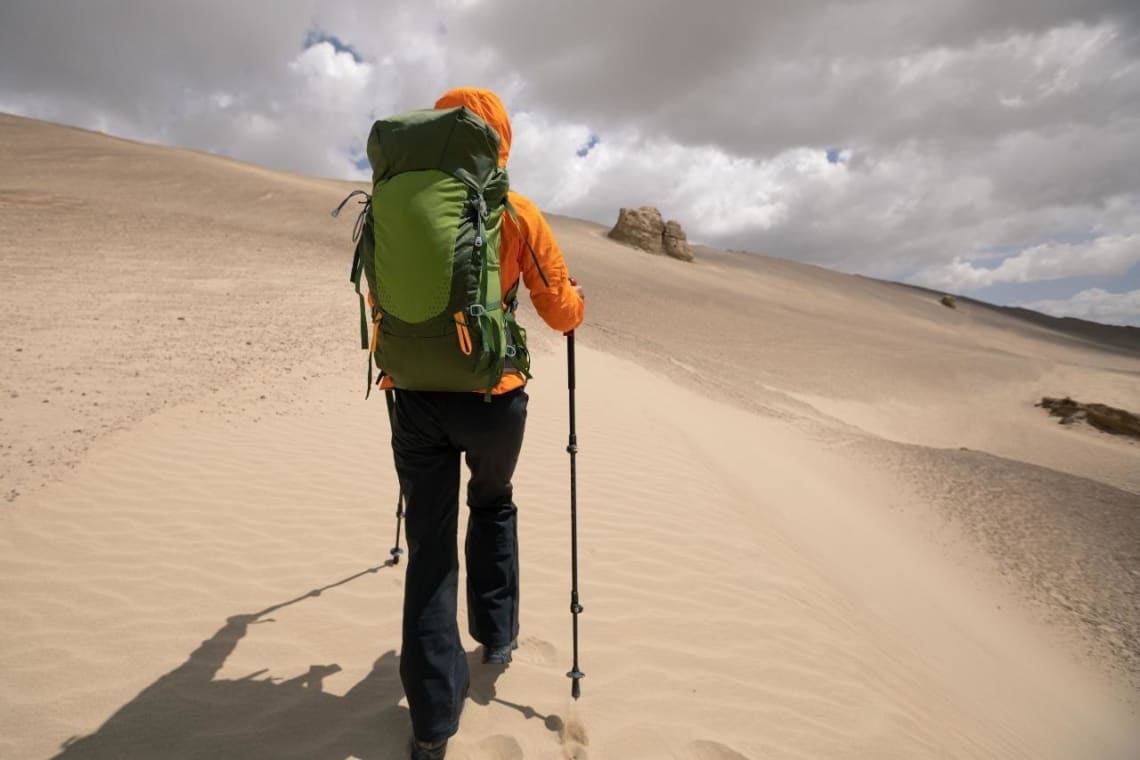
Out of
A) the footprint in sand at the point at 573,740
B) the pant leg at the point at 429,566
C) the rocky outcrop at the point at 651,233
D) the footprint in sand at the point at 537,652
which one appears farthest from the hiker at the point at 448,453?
the rocky outcrop at the point at 651,233

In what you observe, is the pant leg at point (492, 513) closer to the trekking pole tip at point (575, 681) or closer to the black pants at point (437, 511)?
the black pants at point (437, 511)

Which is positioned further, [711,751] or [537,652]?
[537,652]

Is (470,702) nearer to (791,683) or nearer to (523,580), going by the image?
(523,580)

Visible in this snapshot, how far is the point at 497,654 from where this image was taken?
9.08 ft

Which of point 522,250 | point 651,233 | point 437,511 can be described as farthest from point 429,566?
point 651,233

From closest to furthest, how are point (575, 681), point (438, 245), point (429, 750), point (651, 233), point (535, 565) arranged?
point (438, 245)
point (429, 750)
point (575, 681)
point (535, 565)
point (651, 233)

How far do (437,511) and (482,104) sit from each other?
1.56 metres

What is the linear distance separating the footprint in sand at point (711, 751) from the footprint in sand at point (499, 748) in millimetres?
722

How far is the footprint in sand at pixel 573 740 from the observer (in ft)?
7.79

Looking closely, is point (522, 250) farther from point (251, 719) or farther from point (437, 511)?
point (251, 719)

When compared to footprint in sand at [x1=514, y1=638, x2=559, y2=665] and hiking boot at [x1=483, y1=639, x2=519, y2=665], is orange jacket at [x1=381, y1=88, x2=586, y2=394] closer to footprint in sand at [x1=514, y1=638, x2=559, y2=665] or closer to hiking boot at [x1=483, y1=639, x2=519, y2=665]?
hiking boot at [x1=483, y1=639, x2=519, y2=665]

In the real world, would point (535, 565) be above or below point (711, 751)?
above

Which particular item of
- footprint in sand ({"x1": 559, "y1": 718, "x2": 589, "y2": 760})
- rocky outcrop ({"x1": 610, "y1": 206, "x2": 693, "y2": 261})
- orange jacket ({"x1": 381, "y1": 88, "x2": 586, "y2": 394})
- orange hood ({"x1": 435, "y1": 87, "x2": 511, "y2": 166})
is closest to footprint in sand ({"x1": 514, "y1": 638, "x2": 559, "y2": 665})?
footprint in sand ({"x1": 559, "y1": 718, "x2": 589, "y2": 760})

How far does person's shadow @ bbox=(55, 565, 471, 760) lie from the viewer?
91.8 inches
